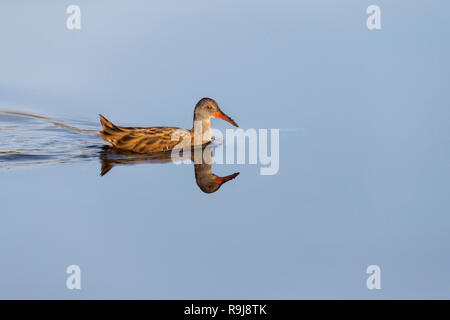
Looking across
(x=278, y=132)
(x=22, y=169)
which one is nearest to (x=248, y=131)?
(x=278, y=132)

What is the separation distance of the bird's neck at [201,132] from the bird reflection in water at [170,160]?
17 centimetres

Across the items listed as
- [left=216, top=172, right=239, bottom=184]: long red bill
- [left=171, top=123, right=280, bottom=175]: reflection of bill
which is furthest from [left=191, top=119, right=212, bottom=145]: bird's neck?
[left=216, top=172, right=239, bottom=184]: long red bill

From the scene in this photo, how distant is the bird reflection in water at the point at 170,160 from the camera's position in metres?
10.5

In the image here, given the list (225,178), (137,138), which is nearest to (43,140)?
(137,138)

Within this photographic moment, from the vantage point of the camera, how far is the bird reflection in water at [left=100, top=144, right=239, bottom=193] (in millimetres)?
10531

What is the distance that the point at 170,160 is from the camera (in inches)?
457

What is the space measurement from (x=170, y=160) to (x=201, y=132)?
1.37 metres

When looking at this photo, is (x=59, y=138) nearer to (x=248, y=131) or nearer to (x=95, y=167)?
(x=95, y=167)

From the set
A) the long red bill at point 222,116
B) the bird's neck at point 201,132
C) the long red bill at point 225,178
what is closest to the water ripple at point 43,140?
the bird's neck at point 201,132

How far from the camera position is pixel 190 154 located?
1214 cm

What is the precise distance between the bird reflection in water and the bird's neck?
17 cm

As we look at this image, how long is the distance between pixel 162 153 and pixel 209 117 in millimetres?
1369

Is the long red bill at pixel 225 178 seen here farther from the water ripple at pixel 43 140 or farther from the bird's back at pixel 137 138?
the water ripple at pixel 43 140

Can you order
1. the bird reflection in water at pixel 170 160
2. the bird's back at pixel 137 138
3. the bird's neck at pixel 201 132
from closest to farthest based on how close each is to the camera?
the bird reflection in water at pixel 170 160 → the bird's back at pixel 137 138 → the bird's neck at pixel 201 132
